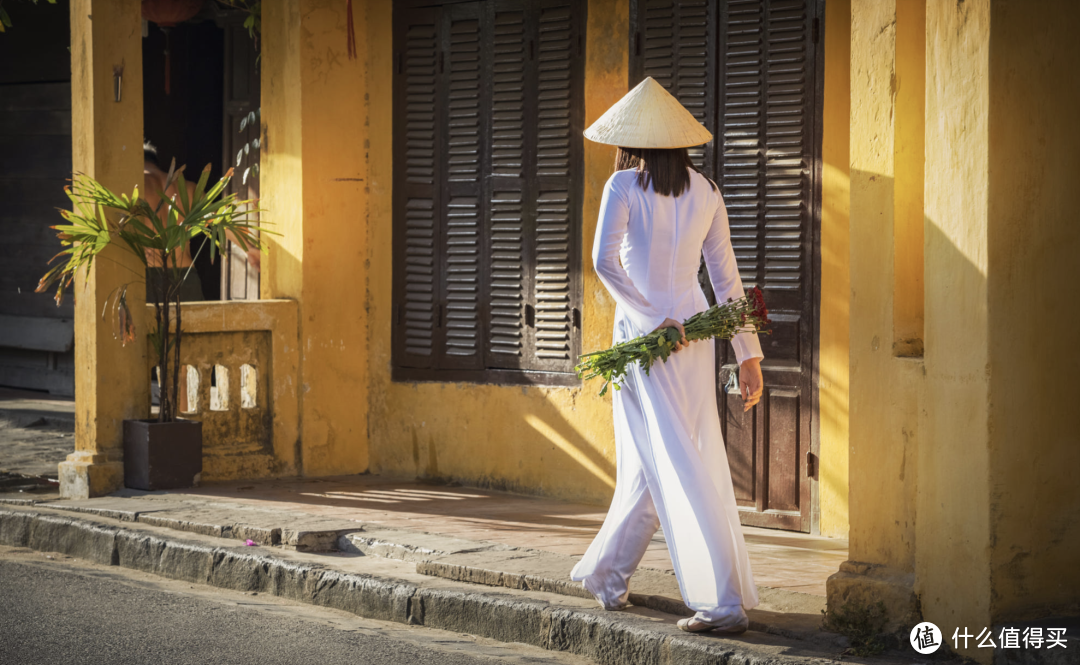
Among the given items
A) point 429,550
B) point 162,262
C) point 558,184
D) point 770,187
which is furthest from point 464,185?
point 429,550

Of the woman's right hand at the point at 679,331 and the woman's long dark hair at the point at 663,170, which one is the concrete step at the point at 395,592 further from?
the woman's long dark hair at the point at 663,170

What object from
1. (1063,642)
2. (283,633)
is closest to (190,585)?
(283,633)

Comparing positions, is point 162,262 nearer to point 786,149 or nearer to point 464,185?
point 464,185

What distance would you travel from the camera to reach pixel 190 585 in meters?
6.52

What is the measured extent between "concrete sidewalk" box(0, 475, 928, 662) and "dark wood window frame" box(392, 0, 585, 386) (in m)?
0.90

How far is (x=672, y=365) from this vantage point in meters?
5.03

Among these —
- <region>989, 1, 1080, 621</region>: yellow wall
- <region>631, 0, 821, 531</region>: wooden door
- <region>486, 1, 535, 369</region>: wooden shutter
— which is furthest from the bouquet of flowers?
<region>486, 1, 535, 369</region>: wooden shutter

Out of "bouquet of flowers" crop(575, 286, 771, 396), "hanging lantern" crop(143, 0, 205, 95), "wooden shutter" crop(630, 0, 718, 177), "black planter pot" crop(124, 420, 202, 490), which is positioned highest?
"hanging lantern" crop(143, 0, 205, 95)

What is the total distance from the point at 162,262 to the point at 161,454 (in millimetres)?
1137

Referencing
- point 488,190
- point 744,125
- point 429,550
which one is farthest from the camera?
point 488,190

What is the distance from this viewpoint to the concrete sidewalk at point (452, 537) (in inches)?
212

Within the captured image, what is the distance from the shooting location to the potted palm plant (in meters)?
7.88

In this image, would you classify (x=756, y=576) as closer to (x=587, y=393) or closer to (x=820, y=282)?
(x=820, y=282)

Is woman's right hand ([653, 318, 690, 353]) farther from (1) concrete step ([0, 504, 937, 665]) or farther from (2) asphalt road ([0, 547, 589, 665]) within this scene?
(2) asphalt road ([0, 547, 589, 665])
